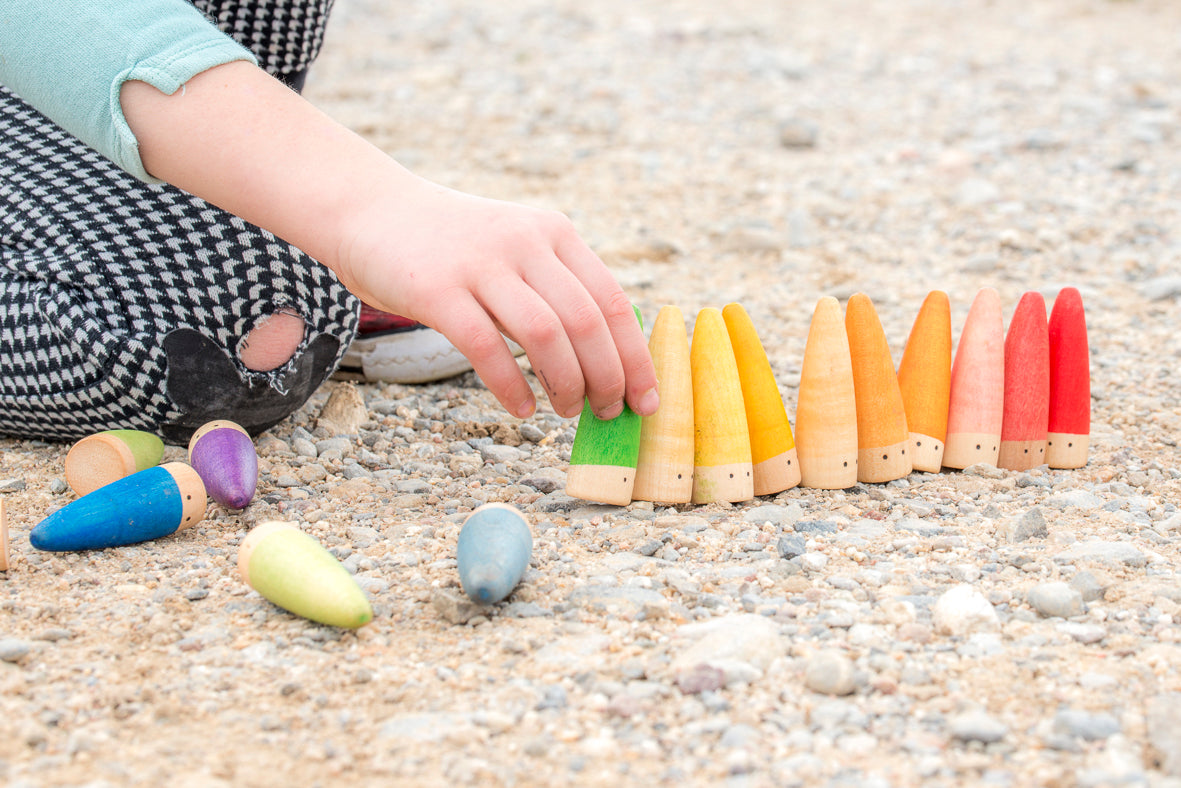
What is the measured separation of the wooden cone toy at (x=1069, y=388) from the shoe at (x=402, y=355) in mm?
1194

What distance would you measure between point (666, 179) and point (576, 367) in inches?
106

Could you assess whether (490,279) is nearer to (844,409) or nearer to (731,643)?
(731,643)

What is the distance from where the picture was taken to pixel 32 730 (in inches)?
45.4

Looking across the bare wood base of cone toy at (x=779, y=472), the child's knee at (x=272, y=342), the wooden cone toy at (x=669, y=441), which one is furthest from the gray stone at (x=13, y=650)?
the bare wood base of cone toy at (x=779, y=472)

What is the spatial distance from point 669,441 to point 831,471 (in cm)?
29

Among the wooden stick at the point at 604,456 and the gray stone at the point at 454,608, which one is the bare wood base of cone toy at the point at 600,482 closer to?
the wooden stick at the point at 604,456

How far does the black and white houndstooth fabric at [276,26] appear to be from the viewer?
2213mm

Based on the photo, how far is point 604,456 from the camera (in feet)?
5.52

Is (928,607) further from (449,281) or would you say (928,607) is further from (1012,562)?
(449,281)

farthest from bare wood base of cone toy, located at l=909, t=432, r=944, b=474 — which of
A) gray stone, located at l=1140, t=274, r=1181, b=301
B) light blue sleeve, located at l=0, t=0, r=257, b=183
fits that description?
gray stone, located at l=1140, t=274, r=1181, b=301

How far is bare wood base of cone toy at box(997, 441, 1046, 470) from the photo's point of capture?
1.91m

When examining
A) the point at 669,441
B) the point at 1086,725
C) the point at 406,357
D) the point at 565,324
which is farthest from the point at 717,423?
the point at 406,357

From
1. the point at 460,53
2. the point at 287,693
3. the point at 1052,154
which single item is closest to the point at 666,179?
the point at 1052,154

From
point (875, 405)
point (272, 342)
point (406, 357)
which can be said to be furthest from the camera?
point (406, 357)
